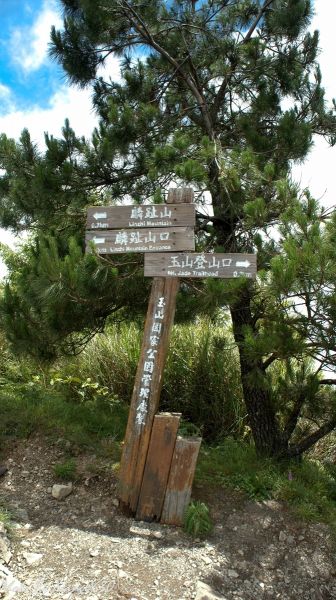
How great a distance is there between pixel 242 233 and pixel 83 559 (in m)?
2.68

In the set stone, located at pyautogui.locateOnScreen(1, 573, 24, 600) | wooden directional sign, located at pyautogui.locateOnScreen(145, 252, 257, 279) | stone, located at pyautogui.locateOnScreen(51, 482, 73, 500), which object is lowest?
stone, located at pyautogui.locateOnScreen(1, 573, 24, 600)

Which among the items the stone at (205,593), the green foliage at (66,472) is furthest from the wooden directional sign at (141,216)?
the stone at (205,593)

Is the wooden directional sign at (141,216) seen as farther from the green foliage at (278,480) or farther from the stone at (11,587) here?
the stone at (11,587)

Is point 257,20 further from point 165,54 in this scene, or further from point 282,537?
point 282,537

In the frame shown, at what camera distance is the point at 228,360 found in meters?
6.28

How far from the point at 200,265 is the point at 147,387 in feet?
3.14

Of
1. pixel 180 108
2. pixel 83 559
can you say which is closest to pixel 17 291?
pixel 83 559

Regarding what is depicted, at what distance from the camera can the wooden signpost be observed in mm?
3744

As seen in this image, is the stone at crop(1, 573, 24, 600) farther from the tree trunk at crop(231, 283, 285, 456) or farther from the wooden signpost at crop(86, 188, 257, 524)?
the tree trunk at crop(231, 283, 285, 456)

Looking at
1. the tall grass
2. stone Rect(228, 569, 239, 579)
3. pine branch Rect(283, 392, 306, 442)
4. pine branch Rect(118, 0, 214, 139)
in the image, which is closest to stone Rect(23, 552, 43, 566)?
stone Rect(228, 569, 239, 579)

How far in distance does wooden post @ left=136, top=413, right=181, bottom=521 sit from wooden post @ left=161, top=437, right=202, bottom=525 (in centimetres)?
4

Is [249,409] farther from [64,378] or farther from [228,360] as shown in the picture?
[64,378]

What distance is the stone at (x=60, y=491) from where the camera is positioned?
4.07 m

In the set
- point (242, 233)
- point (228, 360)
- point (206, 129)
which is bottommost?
point (228, 360)
